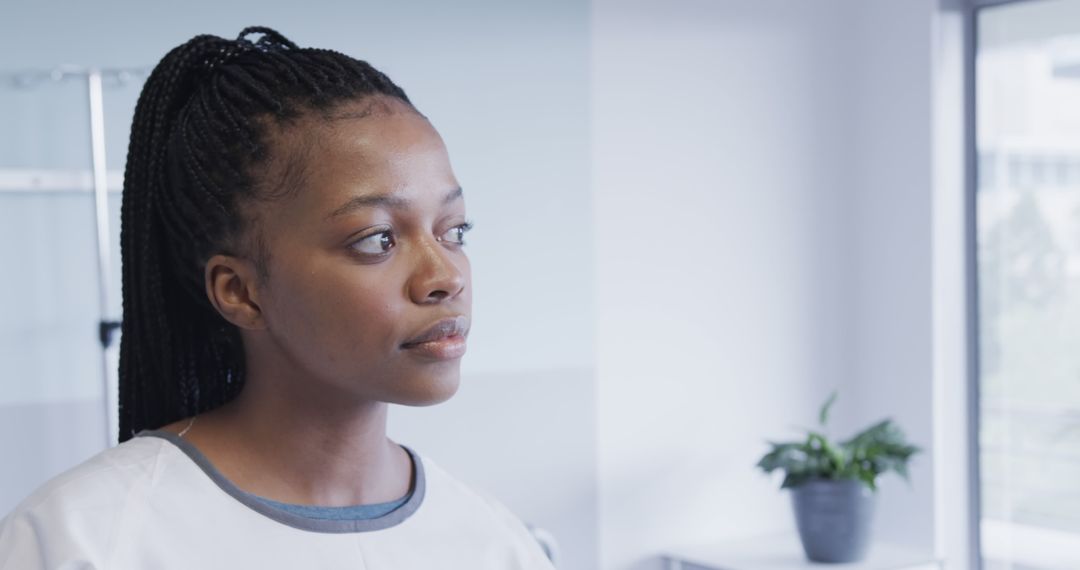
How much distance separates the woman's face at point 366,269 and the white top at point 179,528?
108mm

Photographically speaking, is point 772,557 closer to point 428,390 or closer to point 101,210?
point 101,210

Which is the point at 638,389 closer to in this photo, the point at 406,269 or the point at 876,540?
the point at 876,540

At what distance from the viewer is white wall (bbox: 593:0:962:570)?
10.0 ft

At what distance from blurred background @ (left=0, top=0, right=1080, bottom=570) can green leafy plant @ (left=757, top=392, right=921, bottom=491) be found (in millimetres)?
329

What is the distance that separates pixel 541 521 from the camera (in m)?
2.96

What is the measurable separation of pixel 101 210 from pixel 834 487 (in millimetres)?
1671

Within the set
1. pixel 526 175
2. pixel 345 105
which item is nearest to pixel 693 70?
pixel 526 175

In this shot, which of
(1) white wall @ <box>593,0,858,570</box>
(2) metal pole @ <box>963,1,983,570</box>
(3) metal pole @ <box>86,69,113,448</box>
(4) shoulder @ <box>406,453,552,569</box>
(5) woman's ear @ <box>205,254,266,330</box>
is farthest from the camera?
(2) metal pole @ <box>963,1,983,570</box>

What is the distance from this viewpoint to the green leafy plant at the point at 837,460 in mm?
2896

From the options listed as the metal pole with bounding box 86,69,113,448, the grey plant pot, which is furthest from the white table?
the metal pole with bounding box 86,69,113,448

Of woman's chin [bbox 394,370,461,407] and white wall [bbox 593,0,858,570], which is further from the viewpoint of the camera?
white wall [bbox 593,0,858,570]

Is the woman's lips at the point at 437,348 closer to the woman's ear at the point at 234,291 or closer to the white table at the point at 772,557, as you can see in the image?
the woman's ear at the point at 234,291

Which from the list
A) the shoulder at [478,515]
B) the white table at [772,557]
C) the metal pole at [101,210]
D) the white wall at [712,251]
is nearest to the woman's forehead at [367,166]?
the shoulder at [478,515]

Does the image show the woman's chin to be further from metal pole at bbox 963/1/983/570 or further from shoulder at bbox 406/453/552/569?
metal pole at bbox 963/1/983/570
